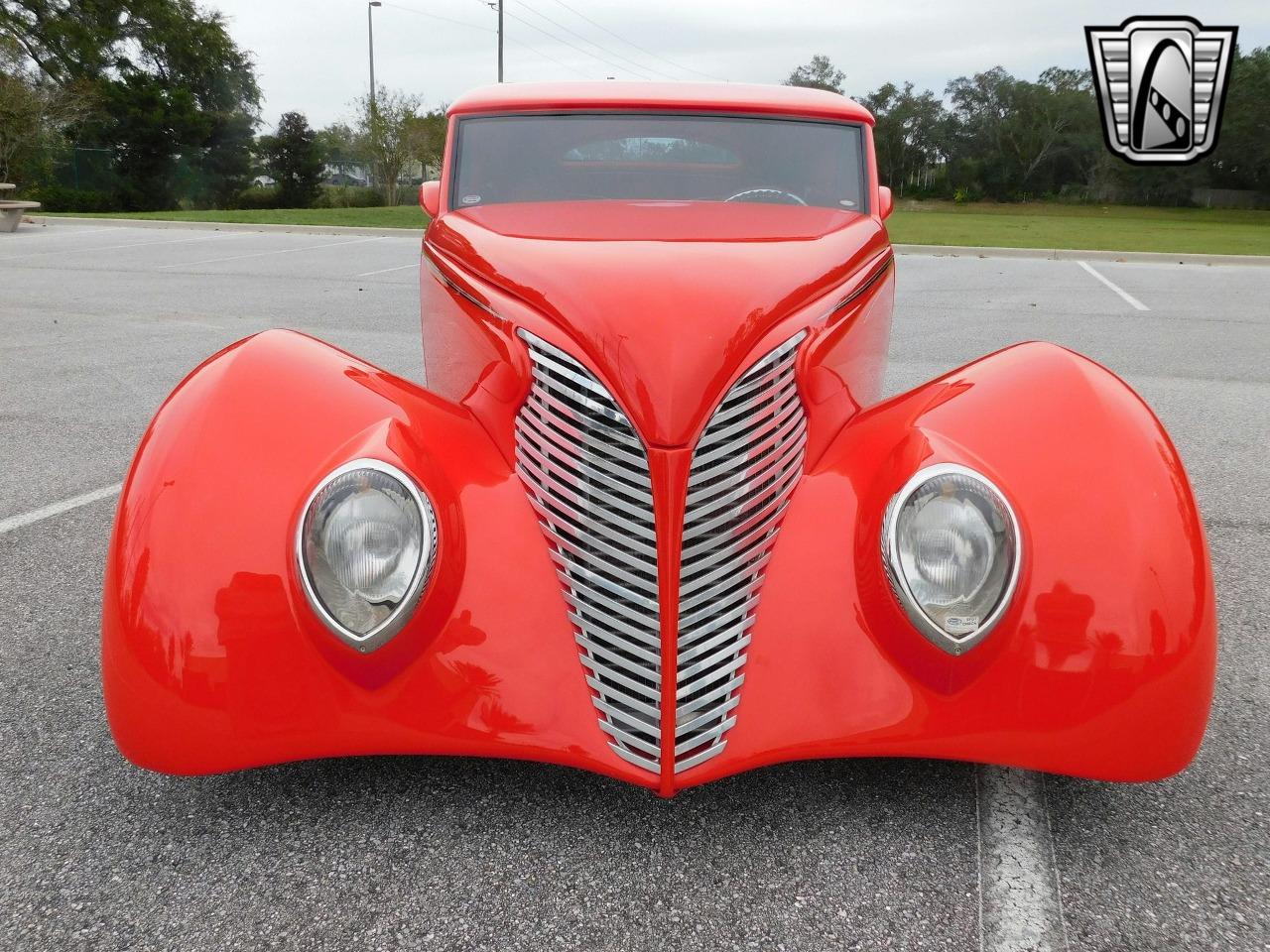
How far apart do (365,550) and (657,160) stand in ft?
6.92

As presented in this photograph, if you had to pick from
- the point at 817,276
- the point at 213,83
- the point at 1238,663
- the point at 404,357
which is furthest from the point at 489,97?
the point at 213,83

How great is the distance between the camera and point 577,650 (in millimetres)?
2189

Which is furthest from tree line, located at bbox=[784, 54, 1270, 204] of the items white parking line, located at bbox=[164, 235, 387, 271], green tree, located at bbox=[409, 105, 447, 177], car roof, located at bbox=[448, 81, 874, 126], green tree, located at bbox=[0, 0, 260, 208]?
car roof, located at bbox=[448, 81, 874, 126]

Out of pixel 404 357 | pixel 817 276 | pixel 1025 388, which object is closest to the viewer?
pixel 1025 388

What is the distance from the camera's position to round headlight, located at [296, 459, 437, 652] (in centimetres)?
210

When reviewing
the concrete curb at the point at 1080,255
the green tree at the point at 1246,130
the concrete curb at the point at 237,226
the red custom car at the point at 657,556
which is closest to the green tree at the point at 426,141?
the concrete curb at the point at 237,226

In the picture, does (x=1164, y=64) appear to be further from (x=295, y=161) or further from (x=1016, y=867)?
→ (x=295, y=161)

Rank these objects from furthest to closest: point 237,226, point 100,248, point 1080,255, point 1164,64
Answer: point 237,226 < point 1080,255 < point 100,248 < point 1164,64

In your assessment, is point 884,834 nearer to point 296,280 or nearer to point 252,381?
point 252,381

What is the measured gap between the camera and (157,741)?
2119 mm

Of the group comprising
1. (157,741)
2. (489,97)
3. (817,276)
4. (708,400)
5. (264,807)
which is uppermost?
(489,97)

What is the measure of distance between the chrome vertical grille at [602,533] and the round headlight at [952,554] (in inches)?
20.8

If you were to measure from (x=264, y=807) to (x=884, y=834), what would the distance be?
53.7 inches

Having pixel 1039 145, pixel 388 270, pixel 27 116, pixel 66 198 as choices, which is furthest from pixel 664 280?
pixel 1039 145
